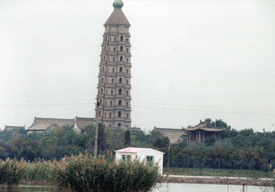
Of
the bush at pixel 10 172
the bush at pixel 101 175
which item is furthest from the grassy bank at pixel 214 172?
the bush at pixel 101 175

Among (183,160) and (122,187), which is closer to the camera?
(122,187)

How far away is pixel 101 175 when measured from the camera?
20.1 meters

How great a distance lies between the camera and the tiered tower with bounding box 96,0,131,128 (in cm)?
8338

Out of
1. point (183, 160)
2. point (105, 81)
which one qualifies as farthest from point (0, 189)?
point (105, 81)

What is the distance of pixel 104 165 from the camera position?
795 inches

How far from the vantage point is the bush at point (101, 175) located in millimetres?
20016

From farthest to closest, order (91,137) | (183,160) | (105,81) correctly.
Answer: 1. (105,81)
2. (91,137)
3. (183,160)

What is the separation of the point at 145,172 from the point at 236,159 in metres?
27.2

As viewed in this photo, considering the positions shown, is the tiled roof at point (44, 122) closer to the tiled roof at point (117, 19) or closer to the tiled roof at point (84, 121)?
the tiled roof at point (84, 121)

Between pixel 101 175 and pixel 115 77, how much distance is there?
6394 cm

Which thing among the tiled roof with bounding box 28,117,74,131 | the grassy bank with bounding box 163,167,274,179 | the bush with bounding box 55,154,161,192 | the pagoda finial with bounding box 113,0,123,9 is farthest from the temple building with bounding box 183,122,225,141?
the bush with bounding box 55,154,161,192

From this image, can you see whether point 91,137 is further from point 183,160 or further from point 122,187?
point 122,187

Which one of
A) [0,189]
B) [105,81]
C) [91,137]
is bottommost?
[0,189]

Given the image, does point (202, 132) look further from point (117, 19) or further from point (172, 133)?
point (117, 19)
